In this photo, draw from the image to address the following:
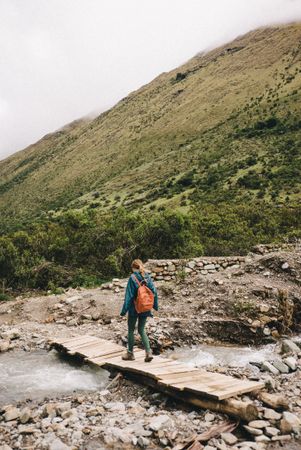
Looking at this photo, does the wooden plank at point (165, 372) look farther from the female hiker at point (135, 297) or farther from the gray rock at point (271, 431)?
the gray rock at point (271, 431)

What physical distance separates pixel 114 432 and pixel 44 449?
1.02 m

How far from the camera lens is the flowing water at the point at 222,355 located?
9.86 metres

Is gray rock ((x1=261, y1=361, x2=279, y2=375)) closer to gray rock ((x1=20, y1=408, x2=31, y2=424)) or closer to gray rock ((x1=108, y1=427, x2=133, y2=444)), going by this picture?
gray rock ((x1=108, y1=427, x2=133, y2=444))

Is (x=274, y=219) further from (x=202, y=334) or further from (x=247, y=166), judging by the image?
(x=247, y=166)

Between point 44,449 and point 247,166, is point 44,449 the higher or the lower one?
the higher one

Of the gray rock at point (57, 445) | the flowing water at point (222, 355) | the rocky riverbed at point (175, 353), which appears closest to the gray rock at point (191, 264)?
the rocky riverbed at point (175, 353)

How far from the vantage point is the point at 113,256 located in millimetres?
20047

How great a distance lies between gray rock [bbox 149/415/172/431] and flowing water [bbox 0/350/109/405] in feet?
6.76

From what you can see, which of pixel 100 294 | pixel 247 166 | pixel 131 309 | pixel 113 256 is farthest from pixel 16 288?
pixel 247 166

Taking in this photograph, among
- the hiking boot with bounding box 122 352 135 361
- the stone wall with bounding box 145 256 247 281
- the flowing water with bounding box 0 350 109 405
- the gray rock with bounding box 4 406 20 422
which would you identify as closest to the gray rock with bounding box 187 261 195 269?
the stone wall with bounding box 145 256 247 281

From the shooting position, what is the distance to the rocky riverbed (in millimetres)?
6078

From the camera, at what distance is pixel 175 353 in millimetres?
10734

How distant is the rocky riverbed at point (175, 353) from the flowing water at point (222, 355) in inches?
4.1

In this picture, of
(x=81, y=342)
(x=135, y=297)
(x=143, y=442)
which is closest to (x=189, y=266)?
(x=81, y=342)
